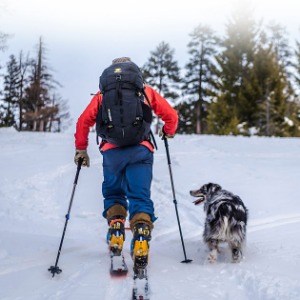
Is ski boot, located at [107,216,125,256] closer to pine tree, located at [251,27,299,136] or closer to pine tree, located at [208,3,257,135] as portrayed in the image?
pine tree, located at [208,3,257,135]

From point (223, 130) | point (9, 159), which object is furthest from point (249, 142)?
point (223, 130)

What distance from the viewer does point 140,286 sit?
3.22 m

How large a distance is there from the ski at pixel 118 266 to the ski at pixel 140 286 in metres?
0.18

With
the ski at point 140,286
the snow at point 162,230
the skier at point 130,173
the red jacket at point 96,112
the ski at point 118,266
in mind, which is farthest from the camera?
the red jacket at point 96,112

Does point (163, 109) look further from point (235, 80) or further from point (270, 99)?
point (235, 80)

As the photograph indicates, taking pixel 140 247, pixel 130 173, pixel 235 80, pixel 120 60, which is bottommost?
pixel 140 247

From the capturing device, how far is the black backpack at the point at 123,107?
363cm

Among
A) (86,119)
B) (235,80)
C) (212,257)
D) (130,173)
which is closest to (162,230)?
(212,257)

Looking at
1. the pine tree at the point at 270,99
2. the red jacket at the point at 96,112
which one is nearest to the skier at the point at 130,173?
the red jacket at the point at 96,112

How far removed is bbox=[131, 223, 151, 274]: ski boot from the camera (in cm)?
346

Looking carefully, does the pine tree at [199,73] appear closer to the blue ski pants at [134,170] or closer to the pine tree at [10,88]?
the pine tree at [10,88]

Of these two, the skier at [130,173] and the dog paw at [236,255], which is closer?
the skier at [130,173]

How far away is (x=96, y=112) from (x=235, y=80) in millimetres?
28514

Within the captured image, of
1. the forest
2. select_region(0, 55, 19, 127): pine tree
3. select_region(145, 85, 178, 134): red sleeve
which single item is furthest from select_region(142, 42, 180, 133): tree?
select_region(145, 85, 178, 134): red sleeve
